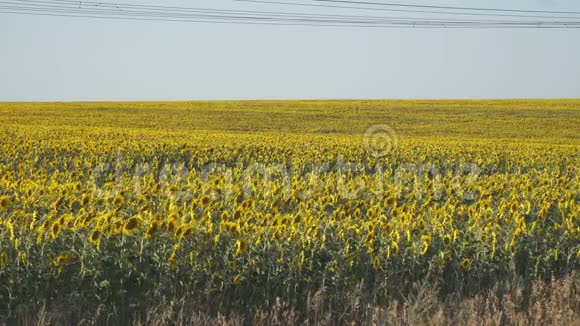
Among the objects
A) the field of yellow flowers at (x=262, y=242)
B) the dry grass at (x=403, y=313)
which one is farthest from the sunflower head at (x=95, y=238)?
the dry grass at (x=403, y=313)

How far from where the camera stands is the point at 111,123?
3709cm

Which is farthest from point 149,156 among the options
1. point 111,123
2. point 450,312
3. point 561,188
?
point 111,123

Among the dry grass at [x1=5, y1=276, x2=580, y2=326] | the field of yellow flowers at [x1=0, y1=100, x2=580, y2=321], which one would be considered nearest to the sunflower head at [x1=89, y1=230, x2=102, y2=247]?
the field of yellow flowers at [x1=0, y1=100, x2=580, y2=321]

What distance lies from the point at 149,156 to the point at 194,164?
1027mm

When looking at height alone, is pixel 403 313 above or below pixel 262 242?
below

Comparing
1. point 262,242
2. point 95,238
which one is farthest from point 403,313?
point 95,238

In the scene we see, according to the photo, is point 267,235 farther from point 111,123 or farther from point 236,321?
point 111,123

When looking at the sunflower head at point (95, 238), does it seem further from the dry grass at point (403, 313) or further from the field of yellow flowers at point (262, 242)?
the dry grass at point (403, 313)

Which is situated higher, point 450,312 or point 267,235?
point 267,235

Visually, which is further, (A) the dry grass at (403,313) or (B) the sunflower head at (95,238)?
(B) the sunflower head at (95,238)

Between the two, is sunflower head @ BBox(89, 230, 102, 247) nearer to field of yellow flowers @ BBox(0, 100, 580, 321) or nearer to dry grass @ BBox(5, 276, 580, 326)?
field of yellow flowers @ BBox(0, 100, 580, 321)

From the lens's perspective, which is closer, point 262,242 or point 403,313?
point 403,313

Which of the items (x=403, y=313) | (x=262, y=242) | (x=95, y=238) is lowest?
(x=403, y=313)

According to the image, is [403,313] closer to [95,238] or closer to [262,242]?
[262,242]
